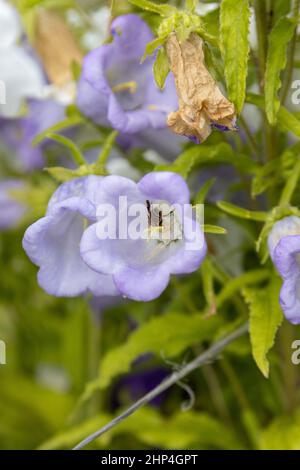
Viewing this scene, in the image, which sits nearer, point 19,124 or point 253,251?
point 253,251

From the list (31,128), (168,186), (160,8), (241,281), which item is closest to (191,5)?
(160,8)

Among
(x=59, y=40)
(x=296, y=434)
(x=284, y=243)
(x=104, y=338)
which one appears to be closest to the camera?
(x=284, y=243)

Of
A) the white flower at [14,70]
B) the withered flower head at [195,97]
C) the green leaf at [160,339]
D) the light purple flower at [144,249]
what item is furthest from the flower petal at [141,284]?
the white flower at [14,70]

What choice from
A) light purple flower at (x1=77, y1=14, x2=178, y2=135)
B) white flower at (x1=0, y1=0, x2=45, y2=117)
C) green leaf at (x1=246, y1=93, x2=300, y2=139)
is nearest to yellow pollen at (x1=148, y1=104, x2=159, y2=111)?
light purple flower at (x1=77, y1=14, x2=178, y2=135)

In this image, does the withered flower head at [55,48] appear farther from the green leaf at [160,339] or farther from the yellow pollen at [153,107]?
the green leaf at [160,339]

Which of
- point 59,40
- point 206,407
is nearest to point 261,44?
point 59,40

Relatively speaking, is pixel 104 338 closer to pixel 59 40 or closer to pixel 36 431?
pixel 36 431
